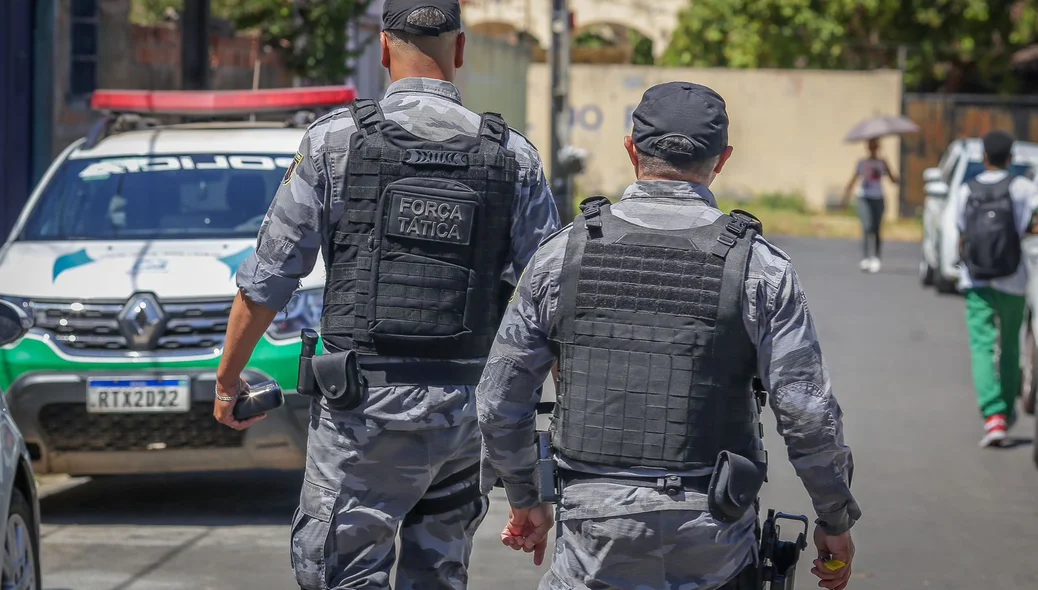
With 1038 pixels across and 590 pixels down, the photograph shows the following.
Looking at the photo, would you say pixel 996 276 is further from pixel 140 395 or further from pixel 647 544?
pixel 647 544

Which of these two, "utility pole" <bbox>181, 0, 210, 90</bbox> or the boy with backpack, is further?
"utility pole" <bbox>181, 0, 210, 90</bbox>

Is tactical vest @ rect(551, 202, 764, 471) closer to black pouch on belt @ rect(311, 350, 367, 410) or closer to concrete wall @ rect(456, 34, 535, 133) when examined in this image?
black pouch on belt @ rect(311, 350, 367, 410)

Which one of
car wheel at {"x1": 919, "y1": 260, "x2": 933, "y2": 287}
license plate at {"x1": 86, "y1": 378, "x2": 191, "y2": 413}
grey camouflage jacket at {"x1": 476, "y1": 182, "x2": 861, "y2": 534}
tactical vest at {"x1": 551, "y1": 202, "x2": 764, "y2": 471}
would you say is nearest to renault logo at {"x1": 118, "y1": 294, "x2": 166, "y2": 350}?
license plate at {"x1": 86, "y1": 378, "x2": 191, "y2": 413}

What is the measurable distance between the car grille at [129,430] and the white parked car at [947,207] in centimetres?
1114

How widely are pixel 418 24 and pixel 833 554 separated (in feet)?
5.43

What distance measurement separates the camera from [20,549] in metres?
4.74

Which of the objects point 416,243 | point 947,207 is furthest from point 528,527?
point 947,207

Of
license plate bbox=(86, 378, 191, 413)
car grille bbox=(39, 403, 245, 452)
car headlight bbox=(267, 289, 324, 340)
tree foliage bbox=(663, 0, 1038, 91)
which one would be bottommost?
car grille bbox=(39, 403, 245, 452)

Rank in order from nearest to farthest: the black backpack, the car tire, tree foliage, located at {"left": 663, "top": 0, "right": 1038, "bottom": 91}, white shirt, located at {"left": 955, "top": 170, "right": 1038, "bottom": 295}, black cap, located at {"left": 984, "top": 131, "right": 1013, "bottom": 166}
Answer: the black backpack
white shirt, located at {"left": 955, "top": 170, "right": 1038, "bottom": 295}
black cap, located at {"left": 984, "top": 131, "right": 1013, "bottom": 166}
the car tire
tree foliage, located at {"left": 663, "top": 0, "right": 1038, "bottom": 91}

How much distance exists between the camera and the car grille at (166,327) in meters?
6.80

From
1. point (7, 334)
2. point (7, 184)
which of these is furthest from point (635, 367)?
point (7, 184)

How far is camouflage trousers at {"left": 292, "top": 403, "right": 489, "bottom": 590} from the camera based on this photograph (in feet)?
12.5

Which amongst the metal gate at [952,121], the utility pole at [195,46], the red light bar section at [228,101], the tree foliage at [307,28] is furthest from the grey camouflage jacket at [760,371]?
the metal gate at [952,121]

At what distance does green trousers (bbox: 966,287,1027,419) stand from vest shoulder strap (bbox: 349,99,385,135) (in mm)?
6153
